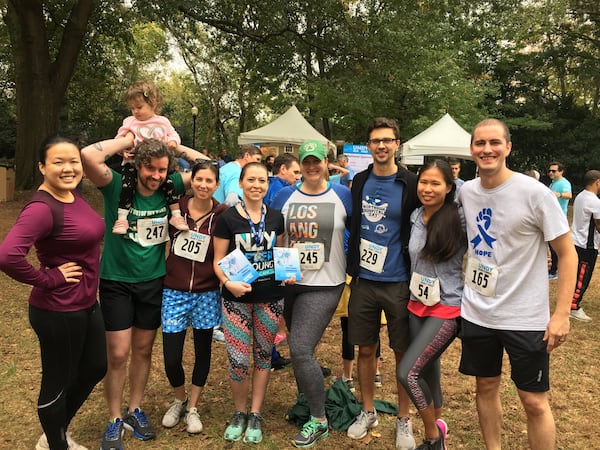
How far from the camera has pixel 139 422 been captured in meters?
3.19

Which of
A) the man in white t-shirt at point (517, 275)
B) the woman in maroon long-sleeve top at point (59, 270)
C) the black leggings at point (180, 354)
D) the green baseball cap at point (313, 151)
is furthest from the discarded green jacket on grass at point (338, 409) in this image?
the green baseball cap at point (313, 151)

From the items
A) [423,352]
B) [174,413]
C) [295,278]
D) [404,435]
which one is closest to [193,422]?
[174,413]

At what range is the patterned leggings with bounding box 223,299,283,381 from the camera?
307 cm

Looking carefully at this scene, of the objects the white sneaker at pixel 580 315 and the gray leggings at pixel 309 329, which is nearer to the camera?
the gray leggings at pixel 309 329

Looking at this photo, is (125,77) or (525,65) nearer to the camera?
(525,65)

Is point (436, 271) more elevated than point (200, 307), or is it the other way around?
point (436, 271)

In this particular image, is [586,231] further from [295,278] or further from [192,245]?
[192,245]

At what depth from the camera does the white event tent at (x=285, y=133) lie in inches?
560

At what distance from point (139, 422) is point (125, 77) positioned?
30.9 m

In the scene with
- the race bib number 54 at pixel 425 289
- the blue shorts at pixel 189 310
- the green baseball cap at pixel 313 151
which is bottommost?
the blue shorts at pixel 189 310

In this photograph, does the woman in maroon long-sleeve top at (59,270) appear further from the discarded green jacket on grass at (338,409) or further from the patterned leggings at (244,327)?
the discarded green jacket on grass at (338,409)

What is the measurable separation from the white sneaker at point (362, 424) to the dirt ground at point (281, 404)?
60mm

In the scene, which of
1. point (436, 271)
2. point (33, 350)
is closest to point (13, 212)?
point (33, 350)

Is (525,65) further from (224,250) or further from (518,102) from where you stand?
(224,250)
